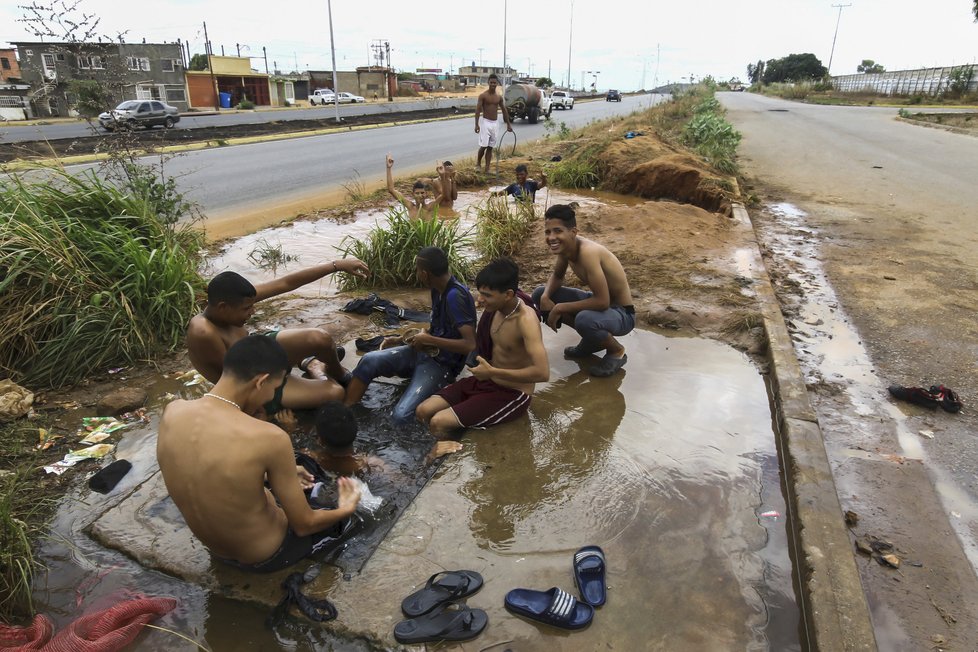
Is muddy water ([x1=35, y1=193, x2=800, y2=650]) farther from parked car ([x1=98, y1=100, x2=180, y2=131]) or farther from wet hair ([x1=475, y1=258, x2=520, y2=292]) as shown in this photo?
parked car ([x1=98, y1=100, x2=180, y2=131])

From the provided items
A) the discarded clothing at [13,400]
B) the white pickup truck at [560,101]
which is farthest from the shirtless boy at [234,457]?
the white pickup truck at [560,101]

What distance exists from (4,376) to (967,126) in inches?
1188

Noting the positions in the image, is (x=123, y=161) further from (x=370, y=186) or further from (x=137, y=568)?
(x=370, y=186)

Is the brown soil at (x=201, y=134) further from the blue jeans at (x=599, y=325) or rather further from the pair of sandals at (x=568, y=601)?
the pair of sandals at (x=568, y=601)

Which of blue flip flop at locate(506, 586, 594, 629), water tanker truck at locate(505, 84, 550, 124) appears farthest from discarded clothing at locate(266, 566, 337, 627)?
water tanker truck at locate(505, 84, 550, 124)

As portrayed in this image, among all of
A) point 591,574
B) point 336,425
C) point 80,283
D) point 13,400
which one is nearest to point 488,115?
point 80,283

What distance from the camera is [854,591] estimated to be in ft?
8.25

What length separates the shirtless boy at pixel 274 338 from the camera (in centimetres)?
340

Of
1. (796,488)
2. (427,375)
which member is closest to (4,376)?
(427,375)

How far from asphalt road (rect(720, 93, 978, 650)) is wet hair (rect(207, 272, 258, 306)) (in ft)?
11.4

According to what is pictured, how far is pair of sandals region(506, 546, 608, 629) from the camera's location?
240 centimetres

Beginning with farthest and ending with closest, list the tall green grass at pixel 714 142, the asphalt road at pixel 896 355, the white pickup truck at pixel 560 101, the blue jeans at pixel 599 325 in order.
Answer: the white pickup truck at pixel 560 101 → the tall green grass at pixel 714 142 → the blue jeans at pixel 599 325 → the asphalt road at pixel 896 355

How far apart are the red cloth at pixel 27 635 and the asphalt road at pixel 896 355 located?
3.35 meters

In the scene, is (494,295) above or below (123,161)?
below
